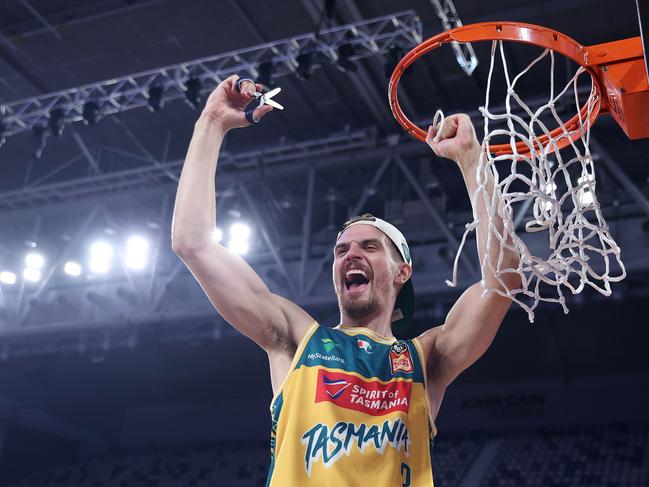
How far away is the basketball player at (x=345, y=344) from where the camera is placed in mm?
2326

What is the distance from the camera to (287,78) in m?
10.7

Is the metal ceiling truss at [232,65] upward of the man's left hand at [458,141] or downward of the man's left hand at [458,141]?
upward

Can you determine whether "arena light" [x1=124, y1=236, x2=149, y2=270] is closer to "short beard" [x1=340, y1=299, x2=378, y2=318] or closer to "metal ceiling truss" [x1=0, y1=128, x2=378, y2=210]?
"metal ceiling truss" [x1=0, y1=128, x2=378, y2=210]

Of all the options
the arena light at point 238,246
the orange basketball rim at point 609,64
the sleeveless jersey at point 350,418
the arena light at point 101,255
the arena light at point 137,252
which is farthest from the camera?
the arena light at point 101,255

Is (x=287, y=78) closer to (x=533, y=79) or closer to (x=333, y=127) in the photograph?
(x=333, y=127)

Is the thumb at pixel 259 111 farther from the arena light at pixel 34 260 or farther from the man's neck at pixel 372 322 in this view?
the arena light at pixel 34 260

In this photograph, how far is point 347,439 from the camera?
7.67ft

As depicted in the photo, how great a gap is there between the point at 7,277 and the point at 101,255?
1932mm

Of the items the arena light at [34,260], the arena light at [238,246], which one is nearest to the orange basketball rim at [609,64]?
the arena light at [238,246]

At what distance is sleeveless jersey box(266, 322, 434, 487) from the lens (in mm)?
2287

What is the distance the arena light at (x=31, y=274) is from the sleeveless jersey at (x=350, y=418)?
1124 cm

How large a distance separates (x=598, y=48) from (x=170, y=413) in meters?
16.3

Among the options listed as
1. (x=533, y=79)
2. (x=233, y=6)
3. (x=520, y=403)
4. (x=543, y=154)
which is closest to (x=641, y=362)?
(x=520, y=403)

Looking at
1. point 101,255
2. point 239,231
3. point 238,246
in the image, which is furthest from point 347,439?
point 101,255
